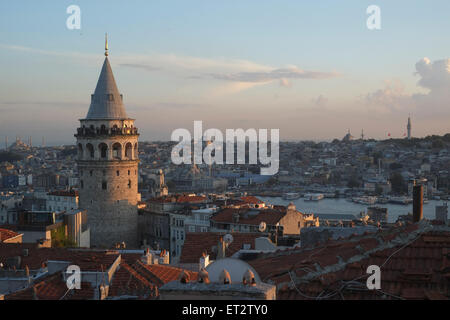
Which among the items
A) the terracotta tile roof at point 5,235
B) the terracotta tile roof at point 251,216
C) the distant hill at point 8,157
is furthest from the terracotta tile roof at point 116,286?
the distant hill at point 8,157

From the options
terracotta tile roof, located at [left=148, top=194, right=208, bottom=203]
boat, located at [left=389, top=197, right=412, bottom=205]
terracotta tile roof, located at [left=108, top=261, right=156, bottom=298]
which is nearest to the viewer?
terracotta tile roof, located at [left=108, top=261, right=156, bottom=298]

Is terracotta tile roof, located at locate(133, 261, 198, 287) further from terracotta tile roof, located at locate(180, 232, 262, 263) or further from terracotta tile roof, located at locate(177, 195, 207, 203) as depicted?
terracotta tile roof, located at locate(177, 195, 207, 203)

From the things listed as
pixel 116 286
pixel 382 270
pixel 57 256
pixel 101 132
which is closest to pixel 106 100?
pixel 101 132

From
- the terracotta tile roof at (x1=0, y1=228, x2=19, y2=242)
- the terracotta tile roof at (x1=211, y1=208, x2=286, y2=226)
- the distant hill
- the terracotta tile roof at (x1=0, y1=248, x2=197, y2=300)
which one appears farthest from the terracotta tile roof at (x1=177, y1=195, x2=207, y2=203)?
the distant hill

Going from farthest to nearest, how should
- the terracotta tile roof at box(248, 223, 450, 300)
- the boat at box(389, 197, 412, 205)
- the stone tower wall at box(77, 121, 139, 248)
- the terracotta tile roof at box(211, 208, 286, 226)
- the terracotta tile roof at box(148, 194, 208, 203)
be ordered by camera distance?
1. the boat at box(389, 197, 412, 205)
2. the terracotta tile roof at box(148, 194, 208, 203)
3. the stone tower wall at box(77, 121, 139, 248)
4. the terracotta tile roof at box(211, 208, 286, 226)
5. the terracotta tile roof at box(248, 223, 450, 300)

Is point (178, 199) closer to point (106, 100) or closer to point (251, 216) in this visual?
point (106, 100)

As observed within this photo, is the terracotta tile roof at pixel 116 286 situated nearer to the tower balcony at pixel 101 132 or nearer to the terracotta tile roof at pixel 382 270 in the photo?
the terracotta tile roof at pixel 382 270
